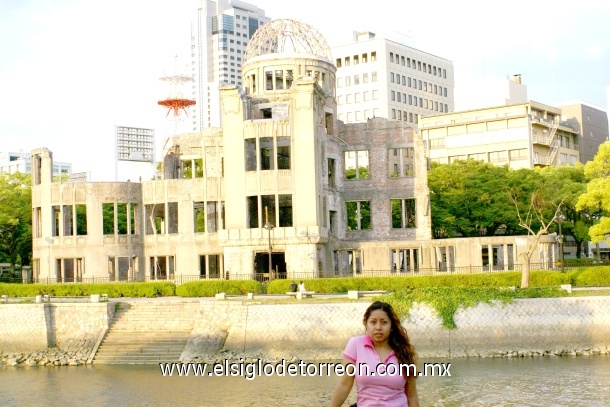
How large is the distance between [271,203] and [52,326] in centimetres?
2063

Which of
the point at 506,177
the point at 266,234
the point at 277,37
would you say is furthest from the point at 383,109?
the point at 266,234

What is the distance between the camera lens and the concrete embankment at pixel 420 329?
1462 inches

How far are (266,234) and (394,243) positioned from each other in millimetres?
9304

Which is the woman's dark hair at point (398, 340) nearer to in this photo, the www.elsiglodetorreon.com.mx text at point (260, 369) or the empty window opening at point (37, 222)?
the www.elsiglodetorreon.com.mx text at point (260, 369)

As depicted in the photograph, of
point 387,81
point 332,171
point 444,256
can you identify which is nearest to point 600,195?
point 444,256

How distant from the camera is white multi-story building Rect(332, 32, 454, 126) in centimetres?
12794

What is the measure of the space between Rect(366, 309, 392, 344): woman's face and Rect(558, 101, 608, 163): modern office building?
377 ft

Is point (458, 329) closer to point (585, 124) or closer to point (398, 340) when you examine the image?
point (398, 340)

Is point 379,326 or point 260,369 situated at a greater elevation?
point 379,326

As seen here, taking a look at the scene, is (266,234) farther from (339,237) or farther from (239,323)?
(239,323)

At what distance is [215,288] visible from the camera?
45719 mm

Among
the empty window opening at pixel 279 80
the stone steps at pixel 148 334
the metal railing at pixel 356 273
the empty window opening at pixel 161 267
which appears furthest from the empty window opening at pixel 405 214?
the stone steps at pixel 148 334

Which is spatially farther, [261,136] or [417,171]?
[417,171]

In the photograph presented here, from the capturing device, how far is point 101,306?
41312 mm
